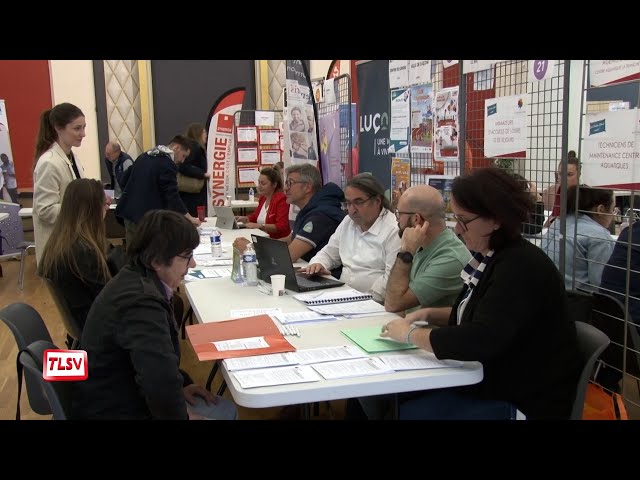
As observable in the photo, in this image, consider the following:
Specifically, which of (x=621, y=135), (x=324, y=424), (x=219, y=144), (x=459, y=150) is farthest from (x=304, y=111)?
(x=324, y=424)

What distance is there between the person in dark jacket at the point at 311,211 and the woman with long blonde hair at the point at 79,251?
0.85 metres

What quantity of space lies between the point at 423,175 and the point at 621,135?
1.46 m

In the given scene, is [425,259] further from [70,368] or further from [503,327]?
[70,368]

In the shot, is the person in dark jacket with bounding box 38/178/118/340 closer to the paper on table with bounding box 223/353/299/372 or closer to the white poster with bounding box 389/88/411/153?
the paper on table with bounding box 223/353/299/372

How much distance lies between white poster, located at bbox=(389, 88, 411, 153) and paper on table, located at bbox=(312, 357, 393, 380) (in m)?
2.21

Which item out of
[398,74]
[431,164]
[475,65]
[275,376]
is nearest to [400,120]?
[398,74]

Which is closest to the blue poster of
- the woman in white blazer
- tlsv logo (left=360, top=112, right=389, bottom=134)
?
tlsv logo (left=360, top=112, right=389, bottom=134)

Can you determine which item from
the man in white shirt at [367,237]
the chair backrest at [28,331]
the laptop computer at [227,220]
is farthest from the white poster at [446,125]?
the chair backrest at [28,331]

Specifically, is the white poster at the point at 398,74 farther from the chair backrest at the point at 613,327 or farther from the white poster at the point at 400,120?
the chair backrest at the point at 613,327

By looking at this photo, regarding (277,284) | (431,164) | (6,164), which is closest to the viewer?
(277,284)

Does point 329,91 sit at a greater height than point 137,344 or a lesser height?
greater

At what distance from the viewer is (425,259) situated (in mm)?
2562

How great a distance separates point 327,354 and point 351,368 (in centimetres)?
16
